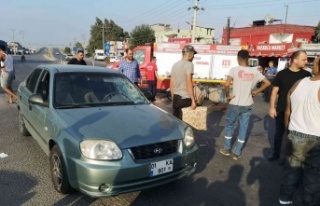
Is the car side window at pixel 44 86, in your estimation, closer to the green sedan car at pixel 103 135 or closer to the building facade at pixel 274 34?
the green sedan car at pixel 103 135

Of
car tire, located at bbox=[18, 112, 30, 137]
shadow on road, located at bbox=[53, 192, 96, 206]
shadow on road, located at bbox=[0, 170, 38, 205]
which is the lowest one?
shadow on road, located at bbox=[0, 170, 38, 205]

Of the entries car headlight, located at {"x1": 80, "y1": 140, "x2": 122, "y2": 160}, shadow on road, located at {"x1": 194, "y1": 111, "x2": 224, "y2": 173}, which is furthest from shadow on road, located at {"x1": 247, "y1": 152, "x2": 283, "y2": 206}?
car headlight, located at {"x1": 80, "y1": 140, "x2": 122, "y2": 160}

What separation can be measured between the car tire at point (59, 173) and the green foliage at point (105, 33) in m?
95.6

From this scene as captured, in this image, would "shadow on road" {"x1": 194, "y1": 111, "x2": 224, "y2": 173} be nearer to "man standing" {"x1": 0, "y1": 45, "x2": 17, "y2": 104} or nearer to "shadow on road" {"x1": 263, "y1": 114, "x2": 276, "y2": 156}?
"shadow on road" {"x1": 263, "y1": 114, "x2": 276, "y2": 156}

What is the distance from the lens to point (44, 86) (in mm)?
4660

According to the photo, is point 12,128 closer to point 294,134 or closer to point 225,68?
point 294,134

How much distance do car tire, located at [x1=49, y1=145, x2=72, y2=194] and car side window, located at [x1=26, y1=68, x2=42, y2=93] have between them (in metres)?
1.90

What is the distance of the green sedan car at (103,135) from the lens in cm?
320

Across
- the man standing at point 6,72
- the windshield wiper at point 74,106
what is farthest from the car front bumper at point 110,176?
the man standing at point 6,72

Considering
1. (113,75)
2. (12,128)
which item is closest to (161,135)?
(113,75)

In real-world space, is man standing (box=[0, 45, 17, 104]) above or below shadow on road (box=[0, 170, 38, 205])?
above

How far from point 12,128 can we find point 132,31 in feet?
199

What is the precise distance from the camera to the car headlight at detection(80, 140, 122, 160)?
3.19 meters

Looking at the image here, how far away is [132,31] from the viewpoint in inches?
2564
